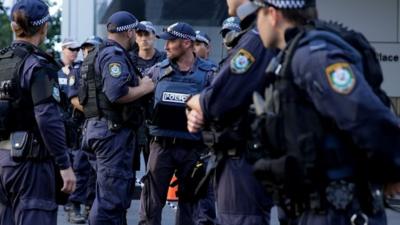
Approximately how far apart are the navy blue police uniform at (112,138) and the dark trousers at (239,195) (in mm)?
2584

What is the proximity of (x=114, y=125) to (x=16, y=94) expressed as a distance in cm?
220

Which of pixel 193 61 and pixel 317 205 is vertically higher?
pixel 193 61

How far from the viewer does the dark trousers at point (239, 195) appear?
524 centimetres

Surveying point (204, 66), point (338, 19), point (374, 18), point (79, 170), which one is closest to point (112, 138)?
point (204, 66)

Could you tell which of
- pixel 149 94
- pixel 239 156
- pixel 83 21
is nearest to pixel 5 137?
pixel 239 156

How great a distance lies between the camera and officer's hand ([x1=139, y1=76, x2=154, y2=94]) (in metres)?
7.82

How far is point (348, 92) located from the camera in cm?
364

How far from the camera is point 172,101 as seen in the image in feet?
26.2

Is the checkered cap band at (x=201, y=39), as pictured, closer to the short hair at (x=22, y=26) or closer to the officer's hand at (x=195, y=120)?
the short hair at (x=22, y=26)

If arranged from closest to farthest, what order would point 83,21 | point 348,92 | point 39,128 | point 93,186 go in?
1. point 348,92
2. point 39,128
3. point 93,186
4. point 83,21

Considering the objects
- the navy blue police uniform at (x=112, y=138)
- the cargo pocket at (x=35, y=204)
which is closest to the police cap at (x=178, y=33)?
the navy blue police uniform at (x=112, y=138)

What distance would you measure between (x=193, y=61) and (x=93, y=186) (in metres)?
2.20

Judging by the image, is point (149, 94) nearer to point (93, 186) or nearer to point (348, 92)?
point (93, 186)

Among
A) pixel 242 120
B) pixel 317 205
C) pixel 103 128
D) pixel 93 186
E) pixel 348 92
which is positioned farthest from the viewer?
pixel 93 186
